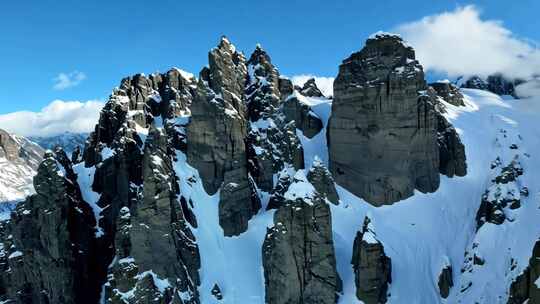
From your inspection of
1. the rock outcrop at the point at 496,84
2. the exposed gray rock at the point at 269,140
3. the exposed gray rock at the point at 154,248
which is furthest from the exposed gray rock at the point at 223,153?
the rock outcrop at the point at 496,84

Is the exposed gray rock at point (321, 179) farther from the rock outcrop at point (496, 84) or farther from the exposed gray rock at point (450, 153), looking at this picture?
the rock outcrop at point (496, 84)

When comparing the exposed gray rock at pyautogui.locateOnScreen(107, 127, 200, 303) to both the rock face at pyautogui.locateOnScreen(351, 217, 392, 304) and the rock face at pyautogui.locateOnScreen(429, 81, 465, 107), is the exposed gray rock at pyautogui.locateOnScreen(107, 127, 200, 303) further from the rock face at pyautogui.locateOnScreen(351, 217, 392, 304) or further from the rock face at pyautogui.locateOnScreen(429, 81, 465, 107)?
the rock face at pyautogui.locateOnScreen(429, 81, 465, 107)

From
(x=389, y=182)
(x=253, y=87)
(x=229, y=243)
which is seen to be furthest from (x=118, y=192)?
(x=389, y=182)

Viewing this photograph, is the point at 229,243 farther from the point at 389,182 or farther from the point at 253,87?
the point at 253,87

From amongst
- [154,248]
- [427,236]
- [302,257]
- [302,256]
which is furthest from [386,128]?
[154,248]

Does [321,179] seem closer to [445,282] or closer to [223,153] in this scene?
[223,153]

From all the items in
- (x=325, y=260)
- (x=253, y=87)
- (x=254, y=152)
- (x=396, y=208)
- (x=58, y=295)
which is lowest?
(x=58, y=295)
